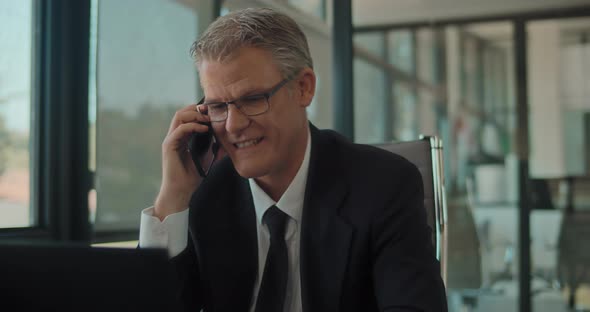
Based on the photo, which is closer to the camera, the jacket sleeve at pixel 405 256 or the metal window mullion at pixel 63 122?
the jacket sleeve at pixel 405 256

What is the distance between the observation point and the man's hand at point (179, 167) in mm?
1462

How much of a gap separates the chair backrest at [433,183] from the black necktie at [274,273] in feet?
1.58

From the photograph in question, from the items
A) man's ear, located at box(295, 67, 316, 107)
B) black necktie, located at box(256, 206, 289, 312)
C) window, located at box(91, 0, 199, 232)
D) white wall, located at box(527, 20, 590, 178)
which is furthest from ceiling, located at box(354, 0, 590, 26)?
black necktie, located at box(256, 206, 289, 312)

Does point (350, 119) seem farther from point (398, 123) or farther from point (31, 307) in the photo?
point (31, 307)

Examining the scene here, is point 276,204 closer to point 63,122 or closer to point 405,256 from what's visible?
point 405,256

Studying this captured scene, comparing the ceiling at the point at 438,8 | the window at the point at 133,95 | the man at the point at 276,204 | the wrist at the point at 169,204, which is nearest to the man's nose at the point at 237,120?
the man at the point at 276,204

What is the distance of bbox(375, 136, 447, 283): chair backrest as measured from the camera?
1720mm

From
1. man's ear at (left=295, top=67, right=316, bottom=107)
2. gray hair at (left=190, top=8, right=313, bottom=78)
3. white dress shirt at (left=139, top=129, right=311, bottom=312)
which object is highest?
gray hair at (left=190, top=8, right=313, bottom=78)

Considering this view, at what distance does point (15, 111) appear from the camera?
2336 millimetres

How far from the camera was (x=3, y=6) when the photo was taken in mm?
2273

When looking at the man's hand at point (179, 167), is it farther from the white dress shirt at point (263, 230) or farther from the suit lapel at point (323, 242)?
the suit lapel at point (323, 242)

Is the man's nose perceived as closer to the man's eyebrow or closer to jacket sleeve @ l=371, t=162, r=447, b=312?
the man's eyebrow

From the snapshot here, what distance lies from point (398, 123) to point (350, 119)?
0.96m

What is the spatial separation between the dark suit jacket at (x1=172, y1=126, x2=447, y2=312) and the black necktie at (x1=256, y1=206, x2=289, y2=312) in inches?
2.0
